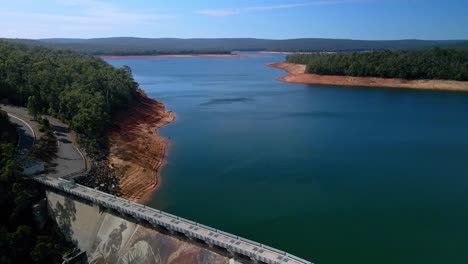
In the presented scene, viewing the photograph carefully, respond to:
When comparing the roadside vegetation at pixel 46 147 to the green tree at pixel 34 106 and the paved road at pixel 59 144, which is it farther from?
the green tree at pixel 34 106

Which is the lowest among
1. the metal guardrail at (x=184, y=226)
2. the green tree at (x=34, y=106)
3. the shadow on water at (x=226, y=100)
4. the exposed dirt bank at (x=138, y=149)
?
the shadow on water at (x=226, y=100)

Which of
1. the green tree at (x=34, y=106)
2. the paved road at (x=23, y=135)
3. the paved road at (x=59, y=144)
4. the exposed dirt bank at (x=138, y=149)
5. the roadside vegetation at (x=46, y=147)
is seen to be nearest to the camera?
the paved road at (x=59, y=144)

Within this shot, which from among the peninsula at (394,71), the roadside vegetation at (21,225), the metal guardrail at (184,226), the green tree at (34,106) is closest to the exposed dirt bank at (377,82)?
the peninsula at (394,71)

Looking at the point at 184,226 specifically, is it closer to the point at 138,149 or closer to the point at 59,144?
the point at 59,144

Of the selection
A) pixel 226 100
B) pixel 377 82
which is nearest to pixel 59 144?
pixel 226 100

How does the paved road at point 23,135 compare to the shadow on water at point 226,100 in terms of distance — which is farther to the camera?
the shadow on water at point 226,100

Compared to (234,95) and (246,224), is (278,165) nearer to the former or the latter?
(246,224)

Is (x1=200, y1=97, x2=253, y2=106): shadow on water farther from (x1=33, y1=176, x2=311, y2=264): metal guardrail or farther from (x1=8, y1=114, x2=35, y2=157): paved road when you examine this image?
(x1=33, y1=176, x2=311, y2=264): metal guardrail
